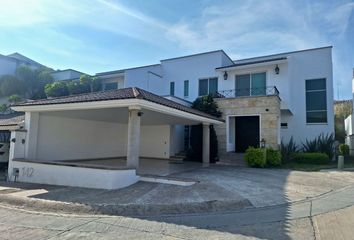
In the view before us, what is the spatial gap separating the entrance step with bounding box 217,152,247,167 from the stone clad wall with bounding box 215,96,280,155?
38 cm

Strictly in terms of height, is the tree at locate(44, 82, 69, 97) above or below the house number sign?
above

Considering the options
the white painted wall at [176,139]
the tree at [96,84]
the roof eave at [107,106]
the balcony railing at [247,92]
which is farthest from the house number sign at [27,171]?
the tree at [96,84]

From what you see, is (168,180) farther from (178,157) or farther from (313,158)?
(313,158)

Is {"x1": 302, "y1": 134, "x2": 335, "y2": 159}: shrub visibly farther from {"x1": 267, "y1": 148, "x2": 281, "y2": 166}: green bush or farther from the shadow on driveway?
the shadow on driveway

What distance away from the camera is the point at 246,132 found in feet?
71.1

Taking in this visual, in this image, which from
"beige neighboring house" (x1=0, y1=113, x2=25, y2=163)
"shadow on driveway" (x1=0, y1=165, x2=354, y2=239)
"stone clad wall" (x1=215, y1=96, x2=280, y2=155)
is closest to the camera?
"shadow on driveway" (x1=0, y1=165, x2=354, y2=239)

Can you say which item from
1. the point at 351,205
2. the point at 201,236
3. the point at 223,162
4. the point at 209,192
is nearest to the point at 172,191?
the point at 209,192

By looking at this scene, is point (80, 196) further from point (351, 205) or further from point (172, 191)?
point (351, 205)

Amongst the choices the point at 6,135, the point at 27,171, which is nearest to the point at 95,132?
the point at 6,135

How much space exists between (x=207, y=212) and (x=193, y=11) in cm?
912

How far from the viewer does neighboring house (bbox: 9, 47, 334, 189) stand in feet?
44.7

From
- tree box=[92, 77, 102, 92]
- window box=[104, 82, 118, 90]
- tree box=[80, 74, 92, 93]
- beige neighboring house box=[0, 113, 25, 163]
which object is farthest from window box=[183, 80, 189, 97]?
beige neighboring house box=[0, 113, 25, 163]

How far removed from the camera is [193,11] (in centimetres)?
1291

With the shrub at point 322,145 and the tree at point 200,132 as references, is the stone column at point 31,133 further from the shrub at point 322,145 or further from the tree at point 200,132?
the shrub at point 322,145
